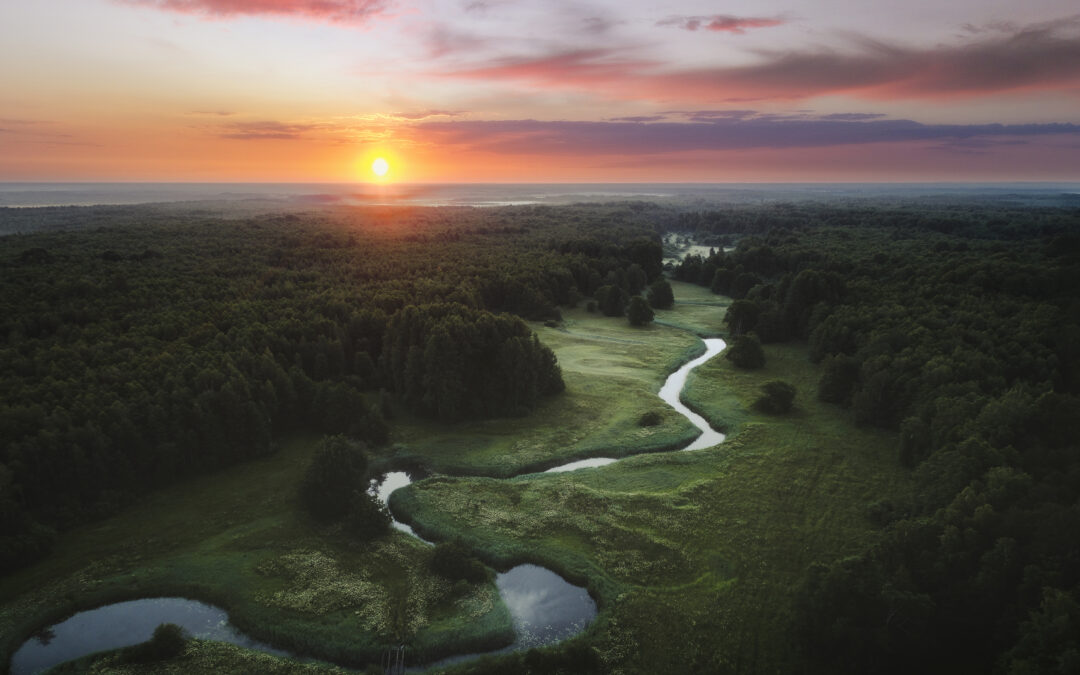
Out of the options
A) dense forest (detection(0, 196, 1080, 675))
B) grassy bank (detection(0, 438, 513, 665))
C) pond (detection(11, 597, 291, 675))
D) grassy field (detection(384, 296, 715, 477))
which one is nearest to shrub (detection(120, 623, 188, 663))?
pond (detection(11, 597, 291, 675))

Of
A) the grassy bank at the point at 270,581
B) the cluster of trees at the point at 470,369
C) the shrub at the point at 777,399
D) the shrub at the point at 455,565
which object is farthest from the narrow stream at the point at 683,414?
the grassy bank at the point at 270,581

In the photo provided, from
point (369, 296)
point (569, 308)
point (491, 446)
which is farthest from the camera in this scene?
point (569, 308)

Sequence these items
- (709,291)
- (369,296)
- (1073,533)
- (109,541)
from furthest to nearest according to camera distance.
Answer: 1. (709,291)
2. (369,296)
3. (109,541)
4. (1073,533)

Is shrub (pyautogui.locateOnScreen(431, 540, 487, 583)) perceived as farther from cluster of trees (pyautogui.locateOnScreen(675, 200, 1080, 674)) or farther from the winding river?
cluster of trees (pyautogui.locateOnScreen(675, 200, 1080, 674))

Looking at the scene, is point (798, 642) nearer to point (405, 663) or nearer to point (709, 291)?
point (405, 663)

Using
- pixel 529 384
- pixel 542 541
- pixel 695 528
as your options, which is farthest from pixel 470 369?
pixel 695 528

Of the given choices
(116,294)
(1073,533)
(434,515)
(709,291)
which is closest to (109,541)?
(434,515)
